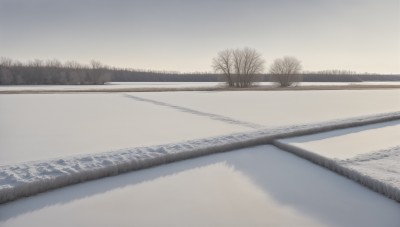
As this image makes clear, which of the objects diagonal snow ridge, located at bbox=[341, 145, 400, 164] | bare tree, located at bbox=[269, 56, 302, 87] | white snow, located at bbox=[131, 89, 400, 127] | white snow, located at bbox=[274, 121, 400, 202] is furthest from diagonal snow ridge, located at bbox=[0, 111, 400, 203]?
bare tree, located at bbox=[269, 56, 302, 87]

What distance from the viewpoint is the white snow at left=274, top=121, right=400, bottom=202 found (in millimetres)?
5922

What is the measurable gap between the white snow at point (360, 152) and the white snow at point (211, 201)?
25 centimetres

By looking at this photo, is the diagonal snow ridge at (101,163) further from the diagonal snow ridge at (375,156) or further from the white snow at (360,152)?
the diagonal snow ridge at (375,156)

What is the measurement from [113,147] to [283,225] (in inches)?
216

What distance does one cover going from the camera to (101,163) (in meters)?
6.82

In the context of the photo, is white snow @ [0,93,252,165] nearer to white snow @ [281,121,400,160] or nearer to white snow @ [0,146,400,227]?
white snow @ [0,146,400,227]

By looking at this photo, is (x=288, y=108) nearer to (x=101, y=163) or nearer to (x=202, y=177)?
(x=202, y=177)

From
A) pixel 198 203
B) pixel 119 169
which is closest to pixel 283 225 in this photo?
pixel 198 203

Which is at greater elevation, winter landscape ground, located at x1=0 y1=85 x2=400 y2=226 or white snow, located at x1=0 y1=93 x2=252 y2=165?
white snow, located at x1=0 y1=93 x2=252 y2=165

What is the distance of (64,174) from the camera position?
6.07m

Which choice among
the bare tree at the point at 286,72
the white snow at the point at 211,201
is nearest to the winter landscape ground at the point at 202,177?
the white snow at the point at 211,201

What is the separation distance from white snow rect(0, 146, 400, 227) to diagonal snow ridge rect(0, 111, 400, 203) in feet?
0.68

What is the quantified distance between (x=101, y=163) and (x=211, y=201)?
2.83 meters

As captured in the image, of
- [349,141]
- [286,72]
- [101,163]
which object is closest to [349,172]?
[349,141]
